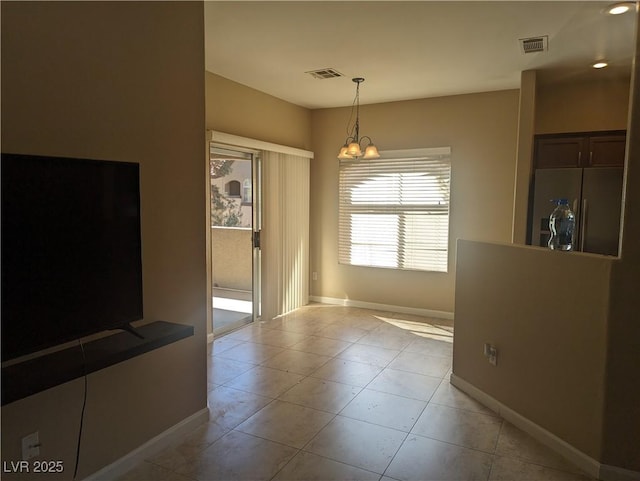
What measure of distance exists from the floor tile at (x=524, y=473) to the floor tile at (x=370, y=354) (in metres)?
1.60

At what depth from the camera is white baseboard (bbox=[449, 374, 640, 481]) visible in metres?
2.33

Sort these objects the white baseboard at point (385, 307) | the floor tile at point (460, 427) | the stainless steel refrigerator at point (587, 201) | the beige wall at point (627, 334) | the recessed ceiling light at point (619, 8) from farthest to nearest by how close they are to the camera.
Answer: the white baseboard at point (385, 307) → the stainless steel refrigerator at point (587, 201) → the recessed ceiling light at point (619, 8) → the floor tile at point (460, 427) → the beige wall at point (627, 334)

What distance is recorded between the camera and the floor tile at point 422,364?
3.88 m

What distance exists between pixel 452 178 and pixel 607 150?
1.63 m

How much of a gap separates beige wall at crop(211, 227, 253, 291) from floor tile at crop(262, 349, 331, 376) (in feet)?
5.69

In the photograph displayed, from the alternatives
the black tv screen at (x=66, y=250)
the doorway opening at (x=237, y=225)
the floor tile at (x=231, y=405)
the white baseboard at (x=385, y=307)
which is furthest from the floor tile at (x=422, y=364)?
the black tv screen at (x=66, y=250)

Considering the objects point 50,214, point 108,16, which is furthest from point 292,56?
point 50,214

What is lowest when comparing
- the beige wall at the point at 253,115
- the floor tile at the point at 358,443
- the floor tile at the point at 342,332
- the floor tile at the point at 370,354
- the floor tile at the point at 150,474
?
the floor tile at the point at 150,474

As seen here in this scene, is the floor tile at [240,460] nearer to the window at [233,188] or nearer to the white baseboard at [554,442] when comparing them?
the white baseboard at [554,442]

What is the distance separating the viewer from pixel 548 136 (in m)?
4.72

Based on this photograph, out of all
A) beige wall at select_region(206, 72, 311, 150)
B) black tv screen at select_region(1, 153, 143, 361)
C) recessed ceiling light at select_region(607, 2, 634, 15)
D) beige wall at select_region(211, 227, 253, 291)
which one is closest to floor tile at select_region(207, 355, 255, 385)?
black tv screen at select_region(1, 153, 143, 361)

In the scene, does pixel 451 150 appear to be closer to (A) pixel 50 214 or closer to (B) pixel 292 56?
(B) pixel 292 56

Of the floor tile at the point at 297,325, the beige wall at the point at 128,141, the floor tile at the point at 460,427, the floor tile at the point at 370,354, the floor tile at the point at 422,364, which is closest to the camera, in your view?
the beige wall at the point at 128,141

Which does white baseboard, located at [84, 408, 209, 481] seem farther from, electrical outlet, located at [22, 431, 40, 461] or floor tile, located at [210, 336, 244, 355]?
floor tile, located at [210, 336, 244, 355]
